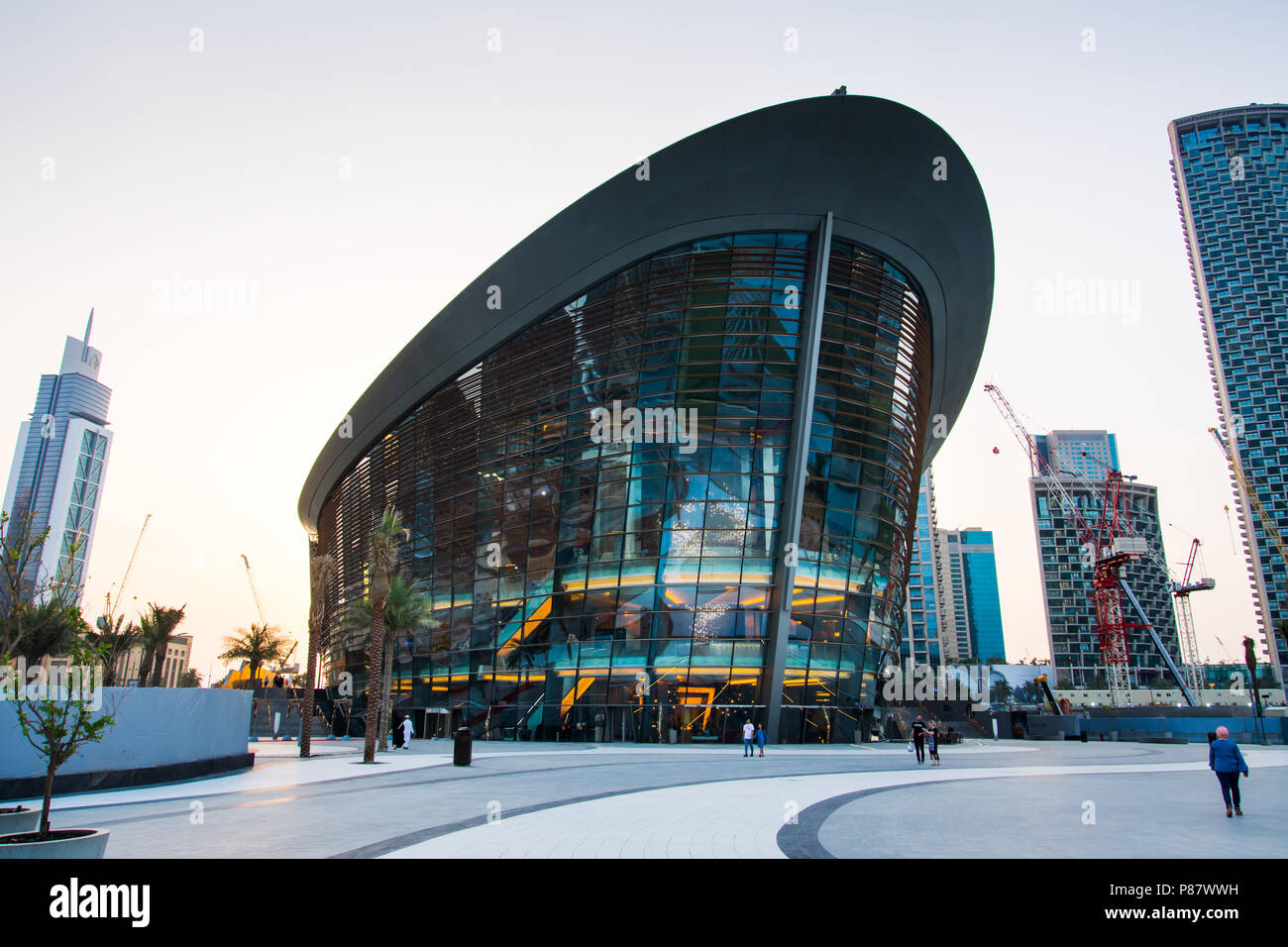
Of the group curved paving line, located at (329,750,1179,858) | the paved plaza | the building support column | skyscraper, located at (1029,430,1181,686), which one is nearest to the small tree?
the paved plaza

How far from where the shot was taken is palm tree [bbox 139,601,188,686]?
156ft

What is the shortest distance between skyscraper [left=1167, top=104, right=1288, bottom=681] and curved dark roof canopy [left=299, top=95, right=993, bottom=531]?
141m

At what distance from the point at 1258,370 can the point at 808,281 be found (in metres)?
161

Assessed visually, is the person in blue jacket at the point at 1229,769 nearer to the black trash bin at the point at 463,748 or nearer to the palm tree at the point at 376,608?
the black trash bin at the point at 463,748

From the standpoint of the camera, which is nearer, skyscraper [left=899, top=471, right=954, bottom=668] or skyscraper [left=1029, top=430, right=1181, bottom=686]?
skyscraper [left=899, top=471, right=954, bottom=668]

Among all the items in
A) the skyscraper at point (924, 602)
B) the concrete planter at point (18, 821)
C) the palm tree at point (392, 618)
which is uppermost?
the skyscraper at point (924, 602)

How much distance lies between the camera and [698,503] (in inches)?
1463

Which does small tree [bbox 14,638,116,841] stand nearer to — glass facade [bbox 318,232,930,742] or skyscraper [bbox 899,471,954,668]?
glass facade [bbox 318,232,930,742]

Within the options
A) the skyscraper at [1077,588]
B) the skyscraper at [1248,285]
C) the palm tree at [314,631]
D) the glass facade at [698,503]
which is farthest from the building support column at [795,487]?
the skyscraper at [1077,588]

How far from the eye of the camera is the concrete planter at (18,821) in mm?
10594

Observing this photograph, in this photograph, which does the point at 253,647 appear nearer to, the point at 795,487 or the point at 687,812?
the point at 795,487

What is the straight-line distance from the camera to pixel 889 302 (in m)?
40.6

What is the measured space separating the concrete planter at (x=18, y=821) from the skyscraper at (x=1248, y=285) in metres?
178
